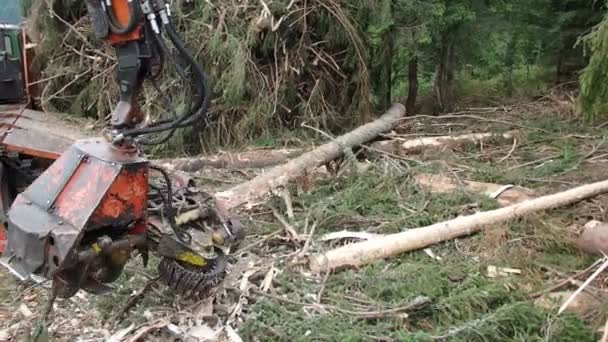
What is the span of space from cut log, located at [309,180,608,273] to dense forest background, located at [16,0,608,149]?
9.02 feet

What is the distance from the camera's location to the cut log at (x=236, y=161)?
22.0 ft

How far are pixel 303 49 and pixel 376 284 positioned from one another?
14.8ft

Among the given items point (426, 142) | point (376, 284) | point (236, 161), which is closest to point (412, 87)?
point (426, 142)

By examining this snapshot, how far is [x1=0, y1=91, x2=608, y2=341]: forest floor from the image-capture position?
339 cm

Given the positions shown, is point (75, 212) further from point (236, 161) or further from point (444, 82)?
point (444, 82)

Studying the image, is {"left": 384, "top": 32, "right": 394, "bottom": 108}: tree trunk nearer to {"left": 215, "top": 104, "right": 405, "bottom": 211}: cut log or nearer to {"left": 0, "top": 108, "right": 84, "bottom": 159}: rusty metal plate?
{"left": 215, "top": 104, "right": 405, "bottom": 211}: cut log

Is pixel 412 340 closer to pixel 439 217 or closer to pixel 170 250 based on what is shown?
pixel 170 250

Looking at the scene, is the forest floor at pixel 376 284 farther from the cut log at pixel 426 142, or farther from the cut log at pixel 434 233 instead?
the cut log at pixel 426 142

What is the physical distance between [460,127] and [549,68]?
10.6 feet

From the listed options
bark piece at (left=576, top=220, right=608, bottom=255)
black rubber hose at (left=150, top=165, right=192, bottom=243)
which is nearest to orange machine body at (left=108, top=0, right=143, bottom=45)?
black rubber hose at (left=150, top=165, right=192, bottom=243)

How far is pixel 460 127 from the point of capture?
763 cm

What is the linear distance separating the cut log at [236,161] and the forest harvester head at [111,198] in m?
3.37

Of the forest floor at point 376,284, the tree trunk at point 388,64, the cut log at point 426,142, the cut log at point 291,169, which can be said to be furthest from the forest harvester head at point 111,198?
the tree trunk at point 388,64

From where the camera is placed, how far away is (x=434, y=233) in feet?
14.3
